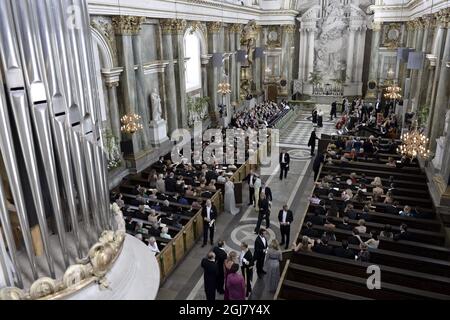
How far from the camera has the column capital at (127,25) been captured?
13758 millimetres

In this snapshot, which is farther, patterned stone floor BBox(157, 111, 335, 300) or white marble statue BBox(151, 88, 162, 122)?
white marble statue BBox(151, 88, 162, 122)

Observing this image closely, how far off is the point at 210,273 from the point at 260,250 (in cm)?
178

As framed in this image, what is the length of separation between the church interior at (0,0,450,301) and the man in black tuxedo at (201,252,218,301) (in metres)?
0.05

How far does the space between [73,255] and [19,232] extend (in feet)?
1.54

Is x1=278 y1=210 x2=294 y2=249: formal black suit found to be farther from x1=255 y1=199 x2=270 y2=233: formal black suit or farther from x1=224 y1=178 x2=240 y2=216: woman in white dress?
x1=224 y1=178 x2=240 y2=216: woman in white dress

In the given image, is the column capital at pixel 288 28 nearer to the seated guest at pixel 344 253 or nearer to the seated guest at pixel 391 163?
the seated guest at pixel 391 163

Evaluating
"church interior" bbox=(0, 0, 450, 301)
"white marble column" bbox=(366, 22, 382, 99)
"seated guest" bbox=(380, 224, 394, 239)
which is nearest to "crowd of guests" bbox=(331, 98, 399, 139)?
"church interior" bbox=(0, 0, 450, 301)

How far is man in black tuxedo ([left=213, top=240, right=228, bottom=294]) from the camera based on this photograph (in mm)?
9374

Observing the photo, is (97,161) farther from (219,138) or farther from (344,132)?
A: (344,132)

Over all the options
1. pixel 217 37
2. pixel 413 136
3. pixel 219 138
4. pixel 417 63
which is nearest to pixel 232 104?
pixel 217 37

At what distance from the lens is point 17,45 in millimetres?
2623

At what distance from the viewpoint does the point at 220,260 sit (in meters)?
9.48

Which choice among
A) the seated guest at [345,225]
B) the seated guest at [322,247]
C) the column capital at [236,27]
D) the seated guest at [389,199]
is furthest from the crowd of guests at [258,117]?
the seated guest at [322,247]

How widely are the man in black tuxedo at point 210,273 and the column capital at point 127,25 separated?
908 centimetres
